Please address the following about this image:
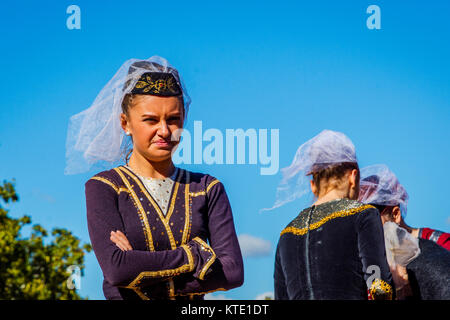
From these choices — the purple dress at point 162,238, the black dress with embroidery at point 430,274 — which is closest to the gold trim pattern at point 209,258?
the purple dress at point 162,238

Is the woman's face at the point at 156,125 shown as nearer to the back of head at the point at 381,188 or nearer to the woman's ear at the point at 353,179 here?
the woman's ear at the point at 353,179

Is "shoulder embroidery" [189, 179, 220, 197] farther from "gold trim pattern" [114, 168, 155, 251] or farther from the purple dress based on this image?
"gold trim pattern" [114, 168, 155, 251]

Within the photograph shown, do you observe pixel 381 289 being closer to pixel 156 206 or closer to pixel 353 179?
pixel 353 179

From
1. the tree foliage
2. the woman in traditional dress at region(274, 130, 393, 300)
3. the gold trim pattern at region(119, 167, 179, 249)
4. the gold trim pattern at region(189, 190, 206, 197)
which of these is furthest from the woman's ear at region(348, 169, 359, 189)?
the tree foliage

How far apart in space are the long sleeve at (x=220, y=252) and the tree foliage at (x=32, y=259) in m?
23.4

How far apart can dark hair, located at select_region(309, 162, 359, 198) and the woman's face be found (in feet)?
4.16

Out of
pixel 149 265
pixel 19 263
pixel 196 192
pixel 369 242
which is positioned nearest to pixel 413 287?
pixel 369 242

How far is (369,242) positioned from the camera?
426 centimetres

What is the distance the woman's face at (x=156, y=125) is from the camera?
3754 mm

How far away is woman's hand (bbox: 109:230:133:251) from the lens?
11.8 ft

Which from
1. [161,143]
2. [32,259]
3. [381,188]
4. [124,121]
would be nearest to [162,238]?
[161,143]

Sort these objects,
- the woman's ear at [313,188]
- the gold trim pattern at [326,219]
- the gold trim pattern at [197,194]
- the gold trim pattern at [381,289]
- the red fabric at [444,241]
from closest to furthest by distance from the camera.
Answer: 1. the gold trim pattern at [197,194]
2. the gold trim pattern at [381,289]
3. the gold trim pattern at [326,219]
4. the woman's ear at [313,188]
5. the red fabric at [444,241]
